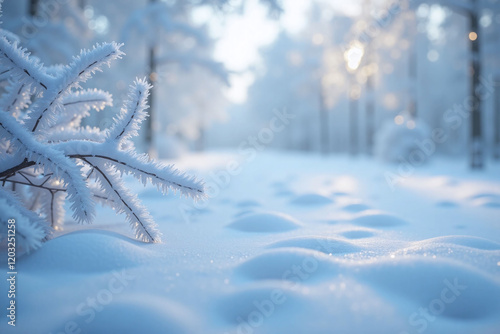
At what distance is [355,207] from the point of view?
299 cm

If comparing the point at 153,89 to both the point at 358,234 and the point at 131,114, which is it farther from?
the point at 358,234

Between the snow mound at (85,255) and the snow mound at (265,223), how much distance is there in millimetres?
820

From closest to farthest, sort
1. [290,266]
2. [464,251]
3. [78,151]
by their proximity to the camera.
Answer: [290,266], [464,251], [78,151]

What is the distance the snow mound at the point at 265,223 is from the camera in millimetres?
2113

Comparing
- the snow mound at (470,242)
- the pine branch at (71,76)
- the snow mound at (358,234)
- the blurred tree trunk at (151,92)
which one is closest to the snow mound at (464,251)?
the snow mound at (470,242)

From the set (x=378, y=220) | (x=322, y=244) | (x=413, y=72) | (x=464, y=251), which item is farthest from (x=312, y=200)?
(x=413, y=72)

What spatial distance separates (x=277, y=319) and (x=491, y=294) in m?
0.77

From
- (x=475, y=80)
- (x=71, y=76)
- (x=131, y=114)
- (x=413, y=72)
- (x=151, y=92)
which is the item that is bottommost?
(x=131, y=114)

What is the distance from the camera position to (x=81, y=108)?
1.95 meters

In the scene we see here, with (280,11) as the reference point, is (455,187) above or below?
below

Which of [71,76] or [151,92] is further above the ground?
[151,92]

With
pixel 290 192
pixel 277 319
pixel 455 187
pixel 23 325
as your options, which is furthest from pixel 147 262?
pixel 455 187

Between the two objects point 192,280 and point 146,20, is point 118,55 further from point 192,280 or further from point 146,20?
point 146,20

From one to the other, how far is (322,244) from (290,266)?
361 millimetres
